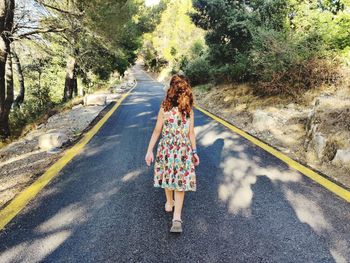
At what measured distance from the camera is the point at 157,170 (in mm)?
3766

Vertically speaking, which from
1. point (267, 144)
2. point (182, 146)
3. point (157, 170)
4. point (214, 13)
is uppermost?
point (214, 13)

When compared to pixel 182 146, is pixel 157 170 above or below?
below

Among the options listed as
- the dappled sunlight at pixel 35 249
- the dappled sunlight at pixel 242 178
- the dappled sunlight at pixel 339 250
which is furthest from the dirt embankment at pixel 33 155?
the dappled sunlight at pixel 339 250

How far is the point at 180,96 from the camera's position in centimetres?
356

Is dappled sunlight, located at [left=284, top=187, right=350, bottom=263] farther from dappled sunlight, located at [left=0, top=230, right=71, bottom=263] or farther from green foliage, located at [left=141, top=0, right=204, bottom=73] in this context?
Answer: green foliage, located at [left=141, top=0, right=204, bottom=73]

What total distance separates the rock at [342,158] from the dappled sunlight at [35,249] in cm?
411

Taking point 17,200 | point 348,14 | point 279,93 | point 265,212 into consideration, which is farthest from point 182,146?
point 348,14

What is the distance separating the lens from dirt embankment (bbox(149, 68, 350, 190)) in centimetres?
554

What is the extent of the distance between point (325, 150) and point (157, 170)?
10.9ft

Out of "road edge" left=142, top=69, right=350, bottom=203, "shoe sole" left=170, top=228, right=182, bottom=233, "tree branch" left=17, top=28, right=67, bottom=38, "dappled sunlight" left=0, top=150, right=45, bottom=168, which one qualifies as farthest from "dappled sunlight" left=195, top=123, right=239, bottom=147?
"tree branch" left=17, top=28, right=67, bottom=38

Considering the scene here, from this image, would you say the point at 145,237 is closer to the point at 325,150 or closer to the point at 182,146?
the point at 182,146

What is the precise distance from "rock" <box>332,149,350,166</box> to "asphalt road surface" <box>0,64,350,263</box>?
738mm

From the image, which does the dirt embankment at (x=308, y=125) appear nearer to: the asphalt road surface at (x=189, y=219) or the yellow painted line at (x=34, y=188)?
the asphalt road surface at (x=189, y=219)

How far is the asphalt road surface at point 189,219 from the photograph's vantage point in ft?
10.3
